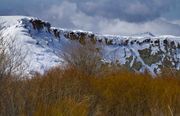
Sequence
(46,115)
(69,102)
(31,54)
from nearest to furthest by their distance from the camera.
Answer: (46,115) < (69,102) < (31,54)

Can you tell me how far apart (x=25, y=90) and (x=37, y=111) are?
4.82 ft

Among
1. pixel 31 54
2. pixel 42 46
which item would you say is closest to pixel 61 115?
pixel 31 54

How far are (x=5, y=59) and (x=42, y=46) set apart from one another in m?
168

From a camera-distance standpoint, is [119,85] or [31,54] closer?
[119,85]

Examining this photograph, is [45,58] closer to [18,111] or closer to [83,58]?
[83,58]

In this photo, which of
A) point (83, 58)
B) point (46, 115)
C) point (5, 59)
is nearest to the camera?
point (46, 115)

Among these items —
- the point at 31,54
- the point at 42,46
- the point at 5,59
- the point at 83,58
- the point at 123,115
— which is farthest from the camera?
the point at 42,46

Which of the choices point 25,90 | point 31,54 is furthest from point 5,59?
point 31,54

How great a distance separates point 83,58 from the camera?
5859 centimetres

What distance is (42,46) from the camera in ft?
611

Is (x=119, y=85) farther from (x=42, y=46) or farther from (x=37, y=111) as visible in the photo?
(x=42, y=46)

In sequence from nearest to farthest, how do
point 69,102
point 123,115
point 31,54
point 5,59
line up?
point 69,102 → point 5,59 → point 123,115 → point 31,54

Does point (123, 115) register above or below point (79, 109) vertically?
below

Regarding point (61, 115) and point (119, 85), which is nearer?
point (61, 115)
